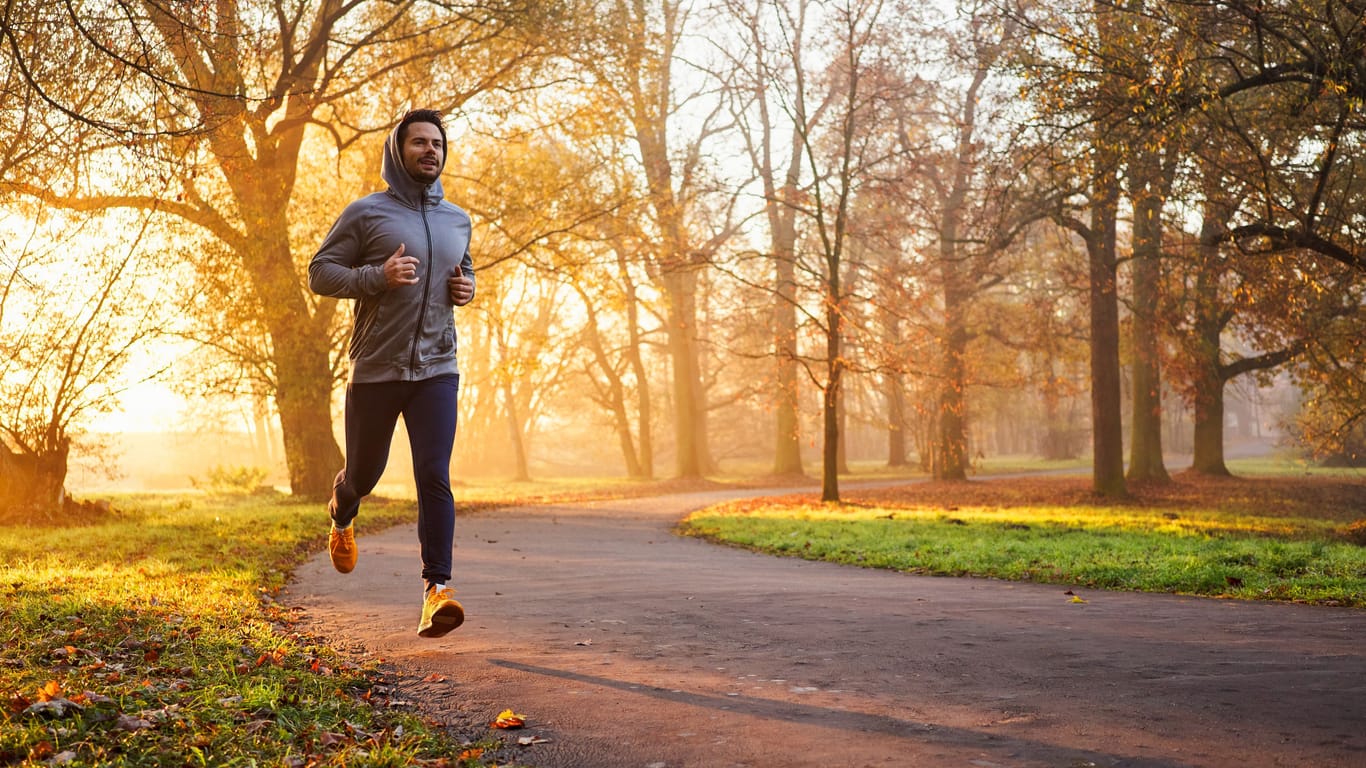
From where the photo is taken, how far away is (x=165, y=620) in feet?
19.1

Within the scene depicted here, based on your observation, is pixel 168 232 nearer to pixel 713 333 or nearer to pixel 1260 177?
pixel 1260 177

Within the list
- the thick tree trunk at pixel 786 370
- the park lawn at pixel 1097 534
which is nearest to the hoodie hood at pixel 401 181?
the park lawn at pixel 1097 534

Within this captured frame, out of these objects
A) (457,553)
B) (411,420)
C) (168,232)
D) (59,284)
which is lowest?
(457,553)

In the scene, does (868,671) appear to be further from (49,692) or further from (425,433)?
(49,692)

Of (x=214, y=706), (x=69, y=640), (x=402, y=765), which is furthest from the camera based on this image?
(x=69, y=640)

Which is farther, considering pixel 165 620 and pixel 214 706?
pixel 165 620

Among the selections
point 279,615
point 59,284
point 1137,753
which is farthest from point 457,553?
point 1137,753

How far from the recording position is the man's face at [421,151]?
5.45 meters

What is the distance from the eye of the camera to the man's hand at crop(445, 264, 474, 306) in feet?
17.9

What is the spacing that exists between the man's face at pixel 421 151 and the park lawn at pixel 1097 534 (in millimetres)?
6164

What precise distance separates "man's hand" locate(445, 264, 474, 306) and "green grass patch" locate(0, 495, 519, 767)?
1.87 meters

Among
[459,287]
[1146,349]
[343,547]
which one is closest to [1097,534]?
[343,547]

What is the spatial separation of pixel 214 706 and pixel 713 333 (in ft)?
122

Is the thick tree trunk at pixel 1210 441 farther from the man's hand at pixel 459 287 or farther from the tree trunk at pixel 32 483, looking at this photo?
the man's hand at pixel 459 287
